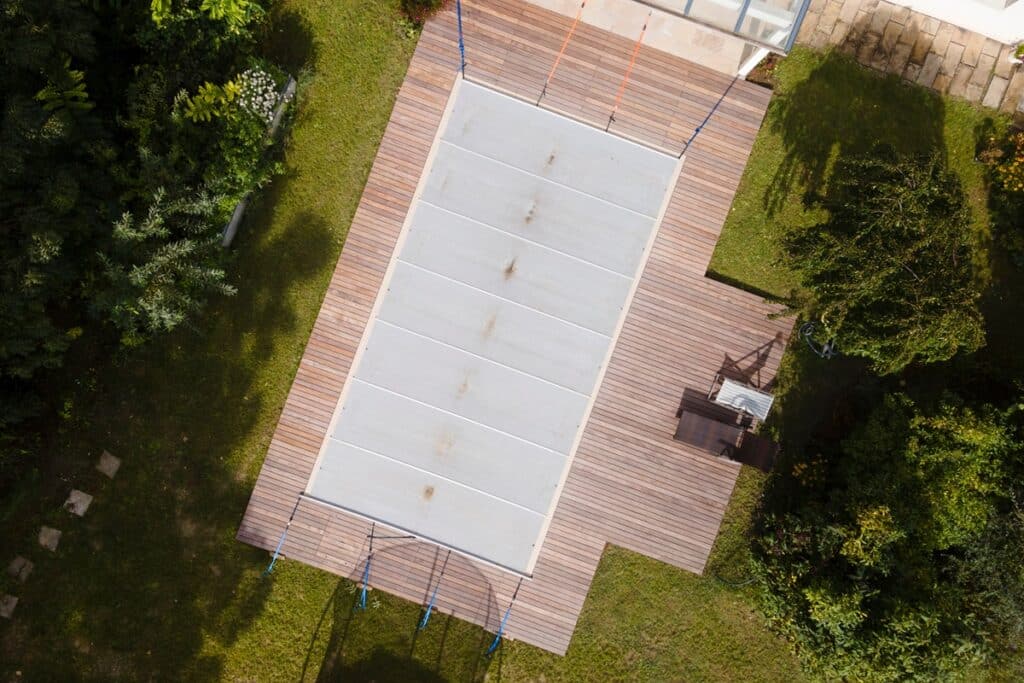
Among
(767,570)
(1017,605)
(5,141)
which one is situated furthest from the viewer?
(767,570)

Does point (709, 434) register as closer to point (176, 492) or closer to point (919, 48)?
point (919, 48)

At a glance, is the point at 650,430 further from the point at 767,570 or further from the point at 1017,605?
the point at 1017,605

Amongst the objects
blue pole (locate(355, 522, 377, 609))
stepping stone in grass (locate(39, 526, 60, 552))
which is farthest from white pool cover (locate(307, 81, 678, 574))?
stepping stone in grass (locate(39, 526, 60, 552))

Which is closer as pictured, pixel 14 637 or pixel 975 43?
pixel 14 637

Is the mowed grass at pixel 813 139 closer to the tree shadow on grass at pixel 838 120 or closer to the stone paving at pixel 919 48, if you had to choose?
the tree shadow on grass at pixel 838 120

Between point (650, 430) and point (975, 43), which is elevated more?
point (975, 43)

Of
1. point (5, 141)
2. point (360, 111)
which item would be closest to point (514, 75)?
point (360, 111)

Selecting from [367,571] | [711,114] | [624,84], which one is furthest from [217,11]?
[367,571]
